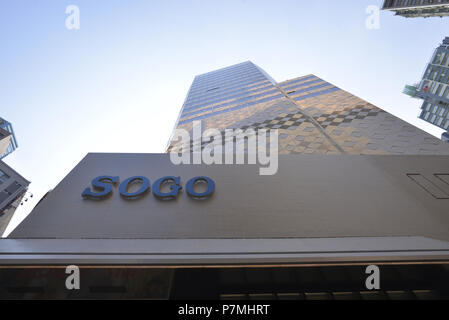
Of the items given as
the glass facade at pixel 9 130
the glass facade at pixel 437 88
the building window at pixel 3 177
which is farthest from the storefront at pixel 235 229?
the glass facade at pixel 437 88

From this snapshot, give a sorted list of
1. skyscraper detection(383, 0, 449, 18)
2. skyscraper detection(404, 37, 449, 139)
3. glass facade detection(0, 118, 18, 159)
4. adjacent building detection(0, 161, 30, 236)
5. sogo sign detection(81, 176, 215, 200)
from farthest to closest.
→ 1. skyscraper detection(404, 37, 449, 139)
2. glass facade detection(0, 118, 18, 159)
3. skyscraper detection(383, 0, 449, 18)
4. adjacent building detection(0, 161, 30, 236)
5. sogo sign detection(81, 176, 215, 200)

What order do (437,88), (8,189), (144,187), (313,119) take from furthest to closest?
(437,88) < (8,189) < (313,119) < (144,187)

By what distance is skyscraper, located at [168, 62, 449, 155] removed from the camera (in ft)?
28.7

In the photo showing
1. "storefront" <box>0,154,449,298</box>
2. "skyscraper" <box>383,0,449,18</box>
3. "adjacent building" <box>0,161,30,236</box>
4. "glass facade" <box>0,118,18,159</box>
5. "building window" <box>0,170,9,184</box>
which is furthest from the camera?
"glass facade" <box>0,118,18,159</box>

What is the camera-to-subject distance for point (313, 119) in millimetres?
11492

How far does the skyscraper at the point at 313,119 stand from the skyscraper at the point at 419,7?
2434 centimetres

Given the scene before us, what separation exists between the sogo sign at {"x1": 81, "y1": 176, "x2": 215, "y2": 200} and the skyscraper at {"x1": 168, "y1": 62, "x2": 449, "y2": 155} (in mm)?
5131

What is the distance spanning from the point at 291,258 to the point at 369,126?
9.32 metres

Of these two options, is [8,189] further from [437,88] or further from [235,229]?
[437,88]

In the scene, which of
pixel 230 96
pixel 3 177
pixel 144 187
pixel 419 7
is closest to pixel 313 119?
pixel 144 187

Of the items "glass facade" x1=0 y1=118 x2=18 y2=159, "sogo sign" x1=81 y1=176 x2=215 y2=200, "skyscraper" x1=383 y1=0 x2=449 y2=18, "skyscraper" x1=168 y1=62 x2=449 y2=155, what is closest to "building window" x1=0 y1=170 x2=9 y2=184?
"glass facade" x1=0 y1=118 x2=18 y2=159

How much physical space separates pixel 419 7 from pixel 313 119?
34953 millimetres

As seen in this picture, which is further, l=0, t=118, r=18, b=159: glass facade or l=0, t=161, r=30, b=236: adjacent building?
l=0, t=118, r=18, b=159: glass facade

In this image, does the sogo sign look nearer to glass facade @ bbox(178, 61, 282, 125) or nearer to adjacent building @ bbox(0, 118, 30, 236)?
glass facade @ bbox(178, 61, 282, 125)
